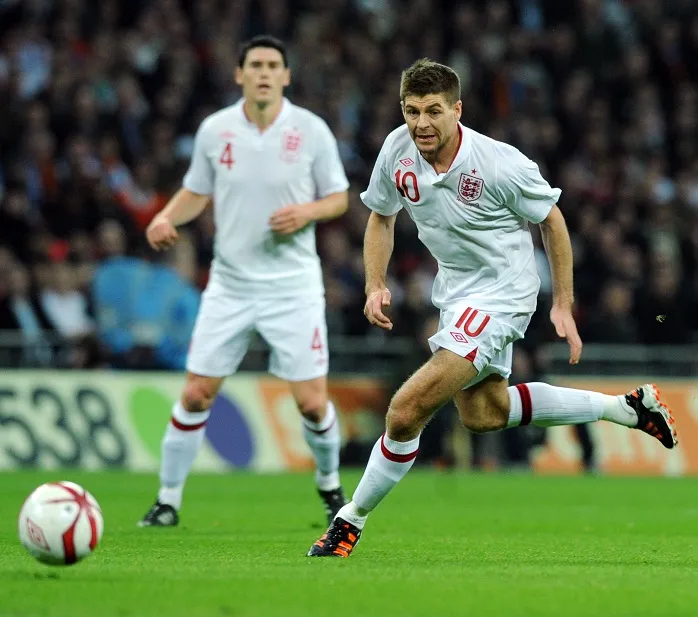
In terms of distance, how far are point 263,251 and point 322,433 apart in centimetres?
122

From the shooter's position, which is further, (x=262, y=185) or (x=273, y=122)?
(x=273, y=122)

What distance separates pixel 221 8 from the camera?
1961cm

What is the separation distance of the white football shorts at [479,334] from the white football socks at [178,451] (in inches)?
96.2

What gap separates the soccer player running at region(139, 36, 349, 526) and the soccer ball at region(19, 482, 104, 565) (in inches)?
119

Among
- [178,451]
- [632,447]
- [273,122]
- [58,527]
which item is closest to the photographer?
[58,527]

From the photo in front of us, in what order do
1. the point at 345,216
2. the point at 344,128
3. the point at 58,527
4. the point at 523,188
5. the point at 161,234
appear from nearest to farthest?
the point at 58,527 < the point at 523,188 < the point at 161,234 < the point at 345,216 < the point at 344,128

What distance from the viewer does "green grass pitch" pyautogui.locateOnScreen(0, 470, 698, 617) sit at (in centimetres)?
529

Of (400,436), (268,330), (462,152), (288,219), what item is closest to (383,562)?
(400,436)

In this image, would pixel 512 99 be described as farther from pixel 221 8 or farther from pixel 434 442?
pixel 434 442

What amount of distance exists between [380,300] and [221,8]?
44.0ft

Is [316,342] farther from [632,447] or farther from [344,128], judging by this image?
[344,128]

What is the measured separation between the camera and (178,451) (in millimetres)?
9141

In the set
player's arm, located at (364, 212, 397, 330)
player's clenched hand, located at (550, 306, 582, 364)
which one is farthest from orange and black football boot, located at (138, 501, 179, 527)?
player's clenched hand, located at (550, 306, 582, 364)

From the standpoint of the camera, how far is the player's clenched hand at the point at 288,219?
9.03 meters
